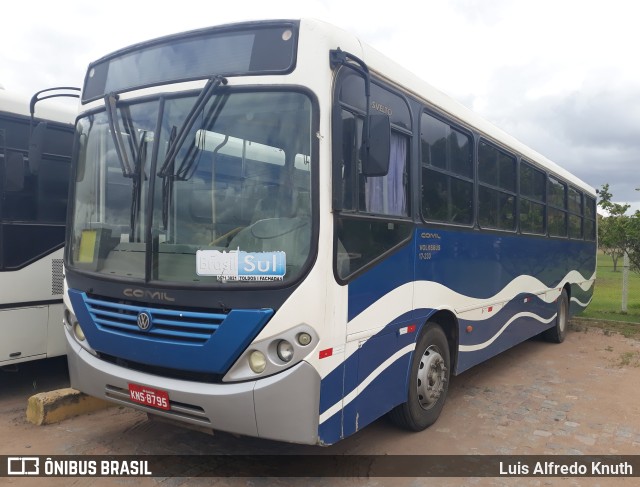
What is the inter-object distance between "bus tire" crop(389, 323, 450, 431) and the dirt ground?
0.15 m

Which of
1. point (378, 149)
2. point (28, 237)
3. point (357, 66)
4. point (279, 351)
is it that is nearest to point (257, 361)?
point (279, 351)

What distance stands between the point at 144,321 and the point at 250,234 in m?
0.97

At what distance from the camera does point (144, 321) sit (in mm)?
3723

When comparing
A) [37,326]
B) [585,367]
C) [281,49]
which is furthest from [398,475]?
[585,367]

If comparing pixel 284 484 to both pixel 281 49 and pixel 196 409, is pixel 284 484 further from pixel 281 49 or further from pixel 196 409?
pixel 281 49

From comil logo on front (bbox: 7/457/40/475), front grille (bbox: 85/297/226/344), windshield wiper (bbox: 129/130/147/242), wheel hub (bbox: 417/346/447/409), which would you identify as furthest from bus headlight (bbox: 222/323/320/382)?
comil logo on front (bbox: 7/457/40/475)

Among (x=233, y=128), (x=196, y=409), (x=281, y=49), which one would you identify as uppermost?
(x=281, y=49)

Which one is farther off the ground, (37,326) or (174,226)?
(174,226)

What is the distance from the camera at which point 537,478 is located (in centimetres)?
422

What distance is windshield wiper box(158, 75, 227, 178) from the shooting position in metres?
3.61

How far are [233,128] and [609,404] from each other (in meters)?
5.20

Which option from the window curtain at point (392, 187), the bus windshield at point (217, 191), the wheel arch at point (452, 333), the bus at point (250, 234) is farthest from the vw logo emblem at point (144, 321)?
the wheel arch at point (452, 333)

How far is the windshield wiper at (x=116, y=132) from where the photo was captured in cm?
390

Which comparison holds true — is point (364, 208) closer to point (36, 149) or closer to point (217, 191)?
point (217, 191)
